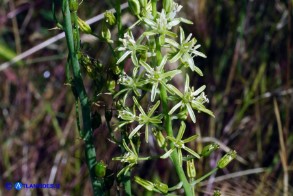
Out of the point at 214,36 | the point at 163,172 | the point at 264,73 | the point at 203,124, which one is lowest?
the point at 163,172

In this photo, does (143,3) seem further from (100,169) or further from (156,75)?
Result: (100,169)

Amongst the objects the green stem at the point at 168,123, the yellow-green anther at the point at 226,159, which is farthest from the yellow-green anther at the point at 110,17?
the yellow-green anther at the point at 226,159

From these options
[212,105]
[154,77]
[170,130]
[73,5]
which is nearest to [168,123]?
[170,130]

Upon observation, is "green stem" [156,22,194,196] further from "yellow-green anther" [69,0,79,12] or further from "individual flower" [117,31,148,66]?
"yellow-green anther" [69,0,79,12]

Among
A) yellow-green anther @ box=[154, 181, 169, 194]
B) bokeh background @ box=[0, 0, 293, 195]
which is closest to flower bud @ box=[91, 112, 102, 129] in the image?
A: yellow-green anther @ box=[154, 181, 169, 194]

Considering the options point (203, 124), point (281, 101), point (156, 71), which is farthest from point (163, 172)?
point (156, 71)

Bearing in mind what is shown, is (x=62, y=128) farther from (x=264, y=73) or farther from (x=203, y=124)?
(x=264, y=73)

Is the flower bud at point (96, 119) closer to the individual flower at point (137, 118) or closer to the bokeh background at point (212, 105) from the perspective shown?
the individual flower at point (137, 118)

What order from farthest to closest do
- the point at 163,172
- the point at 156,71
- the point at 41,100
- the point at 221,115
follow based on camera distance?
the point at 41,100
the point at 221,115
the point at 163,172
the point at 156,71
